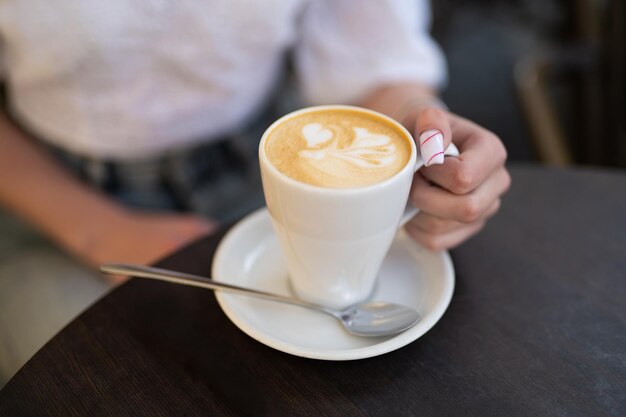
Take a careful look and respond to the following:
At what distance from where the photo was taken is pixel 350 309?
60 centimetres

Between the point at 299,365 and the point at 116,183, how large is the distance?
2.10 feet

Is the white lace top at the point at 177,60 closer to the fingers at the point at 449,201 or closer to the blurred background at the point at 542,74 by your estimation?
the fingers at the point at 449,201

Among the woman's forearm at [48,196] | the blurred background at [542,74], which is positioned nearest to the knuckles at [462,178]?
the woman's forearm at [48,196]

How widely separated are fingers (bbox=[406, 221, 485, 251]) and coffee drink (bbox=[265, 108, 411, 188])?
132 millimetres

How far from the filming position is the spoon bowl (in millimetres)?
564

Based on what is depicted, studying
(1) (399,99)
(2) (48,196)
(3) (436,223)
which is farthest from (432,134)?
(2) (48,196)

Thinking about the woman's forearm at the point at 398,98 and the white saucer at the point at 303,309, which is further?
the woman's forearm at the point at 398,98

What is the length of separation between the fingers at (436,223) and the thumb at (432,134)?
0.09 metres

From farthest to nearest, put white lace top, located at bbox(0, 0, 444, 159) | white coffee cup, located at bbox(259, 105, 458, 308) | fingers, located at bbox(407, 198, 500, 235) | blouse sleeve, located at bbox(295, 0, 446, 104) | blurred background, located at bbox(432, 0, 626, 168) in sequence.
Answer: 1. blurred background, located at bbox(432, 0, 626, 168)
2. blouse sleeve, located at bbox(295, 0, 446, 104)
3. white lace top, located at bbox(0, 0, 444, 159)
4. fingers, located at bbox(407, 198, 500, 235)
5. white coffee cup, located at bbox(259, 105, 458, 308)

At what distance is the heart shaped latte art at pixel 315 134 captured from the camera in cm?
56

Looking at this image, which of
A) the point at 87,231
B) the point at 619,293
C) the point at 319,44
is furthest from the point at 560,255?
the point at 87,231

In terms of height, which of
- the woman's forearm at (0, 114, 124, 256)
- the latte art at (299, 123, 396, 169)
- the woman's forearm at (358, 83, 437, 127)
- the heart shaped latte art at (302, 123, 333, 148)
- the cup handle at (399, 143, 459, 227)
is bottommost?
the woman's forearm at (0, 114, 124, 256)

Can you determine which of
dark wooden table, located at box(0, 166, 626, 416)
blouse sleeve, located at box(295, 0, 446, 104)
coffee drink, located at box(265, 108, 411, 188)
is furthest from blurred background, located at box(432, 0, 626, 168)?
coffee drink, located at box(265, 108, 411, 188)

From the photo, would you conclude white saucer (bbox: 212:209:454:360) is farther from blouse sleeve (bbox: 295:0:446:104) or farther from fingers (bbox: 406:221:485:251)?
blouse sleeve (bbox: 295:0:446:104)
